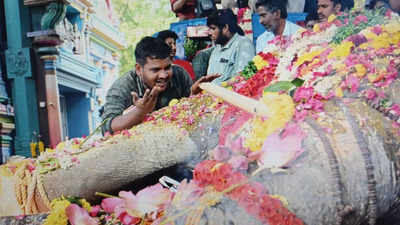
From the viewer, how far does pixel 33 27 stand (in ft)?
5.60

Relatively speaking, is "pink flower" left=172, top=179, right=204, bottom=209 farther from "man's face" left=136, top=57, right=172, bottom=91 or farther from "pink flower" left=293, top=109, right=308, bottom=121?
"man's face" left=136, top=57, right=172, bottom=91

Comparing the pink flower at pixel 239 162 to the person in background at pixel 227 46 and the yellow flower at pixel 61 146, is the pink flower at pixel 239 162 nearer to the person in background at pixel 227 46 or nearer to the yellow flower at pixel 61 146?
the person in background at pixel 227 46

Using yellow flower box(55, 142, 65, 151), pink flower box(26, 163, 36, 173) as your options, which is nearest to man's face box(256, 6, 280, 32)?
yellow flower box(55, 142, 65, 151)

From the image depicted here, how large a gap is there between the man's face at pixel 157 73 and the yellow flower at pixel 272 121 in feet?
1.79

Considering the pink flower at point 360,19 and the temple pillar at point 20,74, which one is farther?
the temple pillar at point 20,74

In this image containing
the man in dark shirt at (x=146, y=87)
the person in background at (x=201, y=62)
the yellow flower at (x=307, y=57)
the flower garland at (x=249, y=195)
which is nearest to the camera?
the flower garland at (x=249, y=195)

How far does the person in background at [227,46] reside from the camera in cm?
144

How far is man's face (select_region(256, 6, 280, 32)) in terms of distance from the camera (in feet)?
4.51

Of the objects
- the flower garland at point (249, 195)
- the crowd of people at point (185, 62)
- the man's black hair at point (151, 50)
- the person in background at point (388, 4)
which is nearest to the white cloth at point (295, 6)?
the crowd of people at point (185, 62)

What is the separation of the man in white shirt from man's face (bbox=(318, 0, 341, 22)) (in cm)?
8

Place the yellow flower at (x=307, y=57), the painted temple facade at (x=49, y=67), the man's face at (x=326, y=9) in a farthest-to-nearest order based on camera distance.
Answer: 1. the painted temple facade at (x=49, y=67)
2. the man's face at (x=326, y=9)
3. the yellow flower at (x=307, y=57)

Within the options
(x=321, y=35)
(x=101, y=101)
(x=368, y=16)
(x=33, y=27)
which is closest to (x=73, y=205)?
(x=101, y=101)

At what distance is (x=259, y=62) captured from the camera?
4.25ft

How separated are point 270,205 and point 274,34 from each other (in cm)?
70
